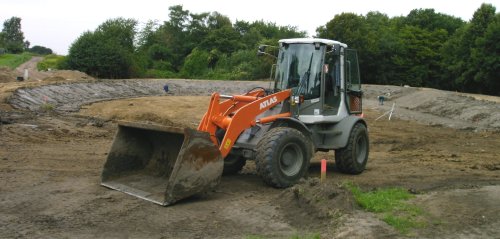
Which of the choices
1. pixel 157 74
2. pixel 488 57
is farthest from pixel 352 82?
pixel 157 74

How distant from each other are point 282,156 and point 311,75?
1.90m

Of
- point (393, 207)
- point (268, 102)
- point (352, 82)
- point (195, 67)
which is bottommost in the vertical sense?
point (393, 207)

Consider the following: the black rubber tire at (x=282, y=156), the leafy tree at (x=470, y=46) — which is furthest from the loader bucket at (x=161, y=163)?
the leafy tree at (x=470, y=46)

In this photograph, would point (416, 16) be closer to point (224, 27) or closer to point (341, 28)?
point (341, 28)

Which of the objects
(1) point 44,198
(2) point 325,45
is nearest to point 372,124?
(2) point 325,45

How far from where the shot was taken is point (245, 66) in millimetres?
60844

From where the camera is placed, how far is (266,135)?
861 cm

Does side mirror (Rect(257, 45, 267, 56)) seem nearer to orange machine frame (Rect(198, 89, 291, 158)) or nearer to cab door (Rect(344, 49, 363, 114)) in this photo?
orange machine frame (Rect(198, 89, 291, 158))

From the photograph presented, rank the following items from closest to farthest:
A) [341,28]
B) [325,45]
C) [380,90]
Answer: [325,45], [380,90], [341,28]

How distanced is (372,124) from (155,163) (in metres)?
17.1

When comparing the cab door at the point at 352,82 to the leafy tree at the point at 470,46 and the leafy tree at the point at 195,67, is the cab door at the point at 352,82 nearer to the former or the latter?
the leafy tree at the point at 470,46

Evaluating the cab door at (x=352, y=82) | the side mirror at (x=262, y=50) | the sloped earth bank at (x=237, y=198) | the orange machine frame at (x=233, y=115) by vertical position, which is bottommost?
the sloped earth bank at (x=237, y=198)

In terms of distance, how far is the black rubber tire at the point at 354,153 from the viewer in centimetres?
1047

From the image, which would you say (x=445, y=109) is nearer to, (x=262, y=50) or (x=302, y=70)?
(x=302, y=70)
